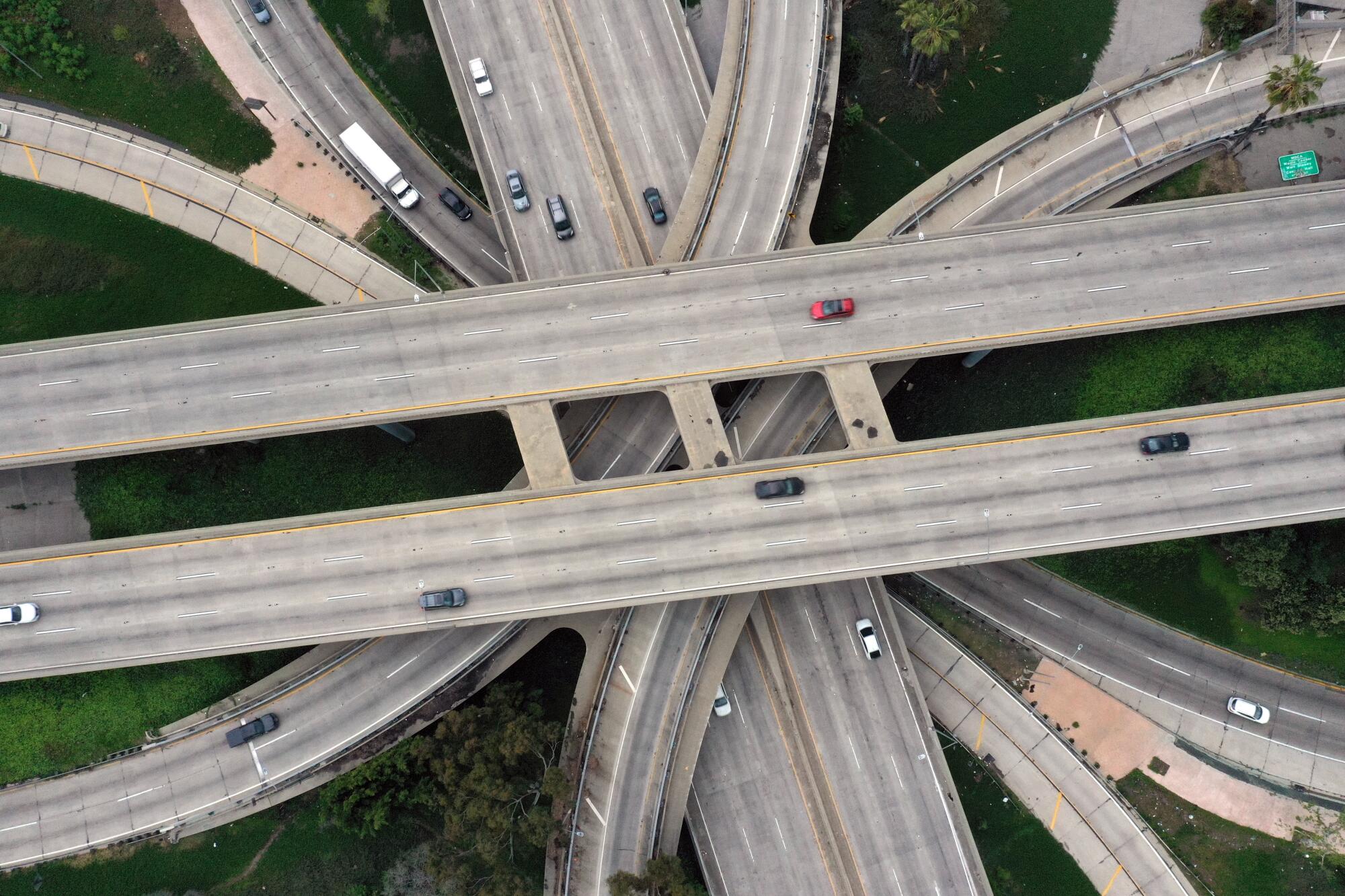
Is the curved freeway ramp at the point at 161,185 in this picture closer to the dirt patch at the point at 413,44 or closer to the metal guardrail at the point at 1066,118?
the dirt patch at the point at 413,44

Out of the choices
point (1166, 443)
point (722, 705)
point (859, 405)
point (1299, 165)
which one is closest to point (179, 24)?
point (859, 405)

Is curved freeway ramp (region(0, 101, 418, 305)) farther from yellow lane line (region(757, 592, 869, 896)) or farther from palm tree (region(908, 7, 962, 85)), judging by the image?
palm tree (region(908, 7, 962, 85))

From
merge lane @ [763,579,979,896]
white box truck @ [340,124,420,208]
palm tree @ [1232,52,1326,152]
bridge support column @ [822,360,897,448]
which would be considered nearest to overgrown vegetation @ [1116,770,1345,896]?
merge lane @ [763,579,979,896]

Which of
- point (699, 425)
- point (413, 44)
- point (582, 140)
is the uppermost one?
point (413, 44)

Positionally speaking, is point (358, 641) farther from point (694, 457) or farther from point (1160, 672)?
point (1160, 672)

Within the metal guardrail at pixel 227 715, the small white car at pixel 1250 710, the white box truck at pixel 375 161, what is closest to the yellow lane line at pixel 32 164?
the white box truck at pixel 375 161

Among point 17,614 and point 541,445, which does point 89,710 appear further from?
point 541,445
